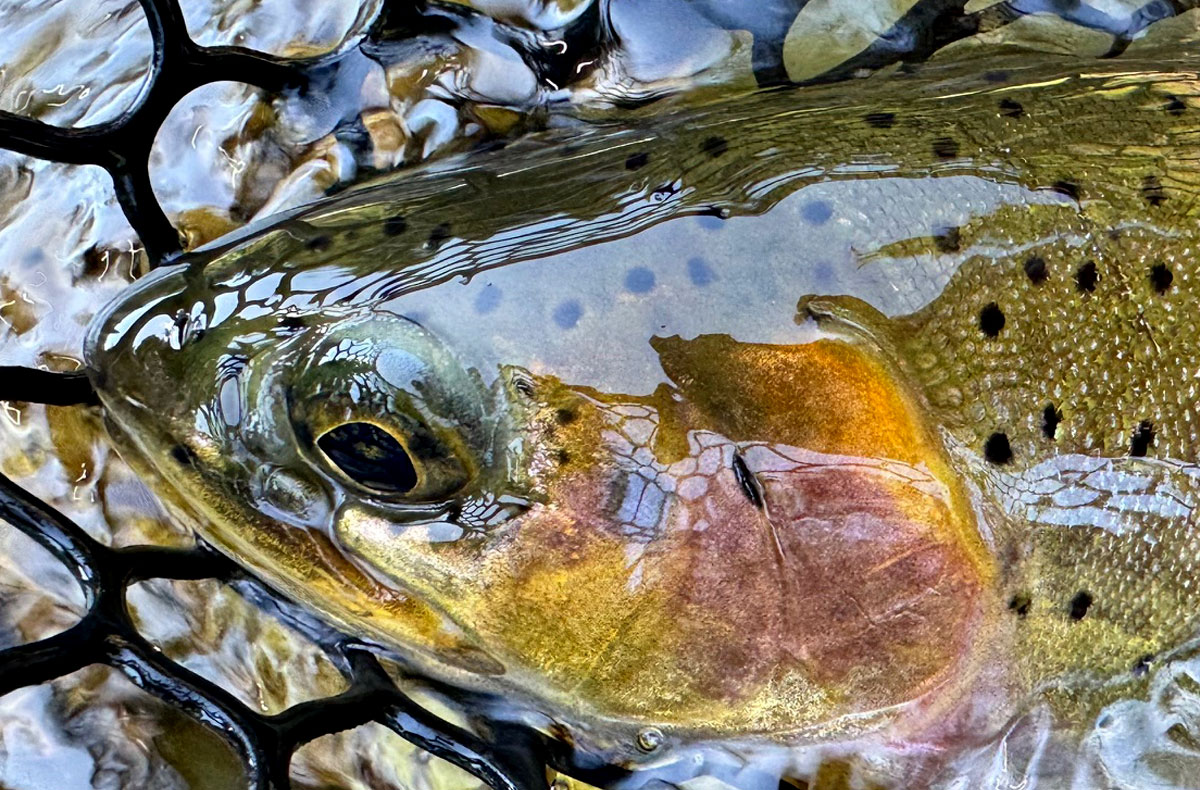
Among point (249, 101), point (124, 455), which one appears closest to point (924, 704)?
point (124, 455)

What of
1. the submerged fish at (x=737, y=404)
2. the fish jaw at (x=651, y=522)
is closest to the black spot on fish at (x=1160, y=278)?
the submerged fish at (x=737, y=404)

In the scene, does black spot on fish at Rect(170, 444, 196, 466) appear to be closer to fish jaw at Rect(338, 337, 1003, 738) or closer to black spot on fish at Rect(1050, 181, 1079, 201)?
fish jaw at Rect(338, 337, 1003, 738)

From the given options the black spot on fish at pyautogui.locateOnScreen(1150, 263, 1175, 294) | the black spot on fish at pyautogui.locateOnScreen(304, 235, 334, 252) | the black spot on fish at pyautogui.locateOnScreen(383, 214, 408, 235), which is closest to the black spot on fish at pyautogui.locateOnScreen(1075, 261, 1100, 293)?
the black spot on fish at pyautogui.locateOnScreen(1150, 263, 1175, 294)

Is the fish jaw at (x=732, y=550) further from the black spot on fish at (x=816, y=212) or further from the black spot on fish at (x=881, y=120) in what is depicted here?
the black spot on fish at (x=881, y=120)

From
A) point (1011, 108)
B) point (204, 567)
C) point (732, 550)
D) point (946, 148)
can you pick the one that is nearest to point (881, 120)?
point (946, 148)

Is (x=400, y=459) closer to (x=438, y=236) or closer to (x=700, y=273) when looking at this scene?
(x=438, y=236)

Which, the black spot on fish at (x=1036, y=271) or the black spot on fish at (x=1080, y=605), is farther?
the black spot on fish at (x=1080, y=605)

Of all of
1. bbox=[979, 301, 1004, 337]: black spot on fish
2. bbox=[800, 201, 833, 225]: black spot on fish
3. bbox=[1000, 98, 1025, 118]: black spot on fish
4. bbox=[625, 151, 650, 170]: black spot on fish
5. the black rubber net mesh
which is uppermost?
bbox=[1000, 98, 1025, 118]: black spot on fish
